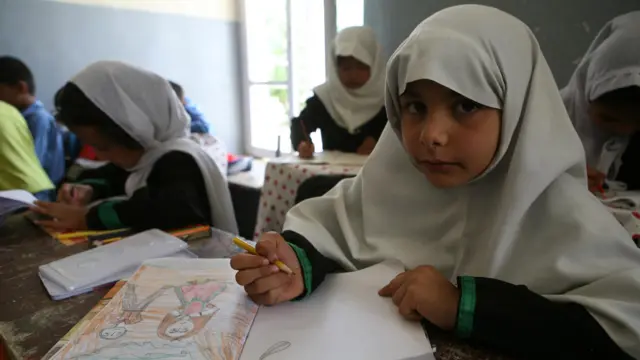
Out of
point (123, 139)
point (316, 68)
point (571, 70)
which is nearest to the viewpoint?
point (123, 139)

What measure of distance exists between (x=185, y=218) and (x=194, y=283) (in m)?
0.51

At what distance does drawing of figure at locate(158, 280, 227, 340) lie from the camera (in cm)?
54

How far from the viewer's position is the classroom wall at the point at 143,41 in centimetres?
313

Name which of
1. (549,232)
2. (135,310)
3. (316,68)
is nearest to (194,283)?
(135,310)

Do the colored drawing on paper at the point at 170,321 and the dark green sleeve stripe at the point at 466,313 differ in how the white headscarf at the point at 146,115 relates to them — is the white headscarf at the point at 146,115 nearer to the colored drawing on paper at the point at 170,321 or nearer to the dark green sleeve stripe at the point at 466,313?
the colored drawing on paper at the point at 170,321

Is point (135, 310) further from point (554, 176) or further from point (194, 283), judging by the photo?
point (554, 176)

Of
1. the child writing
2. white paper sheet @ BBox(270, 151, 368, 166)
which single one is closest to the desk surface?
white paper sheet @ BBox(270, 151, 368, 166)

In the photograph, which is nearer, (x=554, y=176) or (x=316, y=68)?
(x=554, y=176)

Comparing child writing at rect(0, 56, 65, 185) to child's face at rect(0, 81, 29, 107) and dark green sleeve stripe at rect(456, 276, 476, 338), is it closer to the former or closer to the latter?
child's face at rect(0, 81, 29, 107)

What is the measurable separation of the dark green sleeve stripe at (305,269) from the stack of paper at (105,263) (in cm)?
29

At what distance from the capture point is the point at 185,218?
1147 mm

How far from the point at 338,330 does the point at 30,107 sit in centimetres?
284

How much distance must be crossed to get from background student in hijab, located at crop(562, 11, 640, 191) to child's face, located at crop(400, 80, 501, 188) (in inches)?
30.4

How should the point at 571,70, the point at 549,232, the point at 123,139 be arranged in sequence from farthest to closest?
the point at 571,70, the point at 123,139, the point at 549,232
